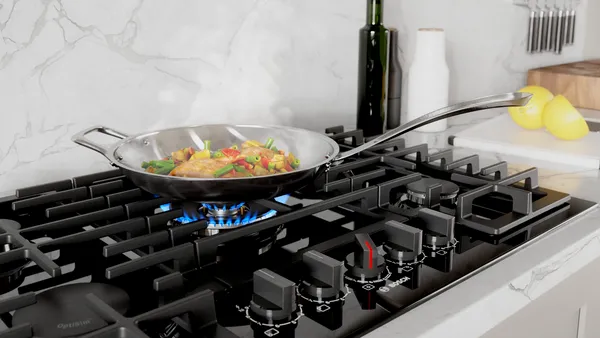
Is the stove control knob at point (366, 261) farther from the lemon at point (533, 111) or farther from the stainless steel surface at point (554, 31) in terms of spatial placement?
the stainless steel surface at point (554, 31)

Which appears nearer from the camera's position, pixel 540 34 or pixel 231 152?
pixel 231 152

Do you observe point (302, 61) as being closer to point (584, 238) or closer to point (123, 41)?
point (123, 41)

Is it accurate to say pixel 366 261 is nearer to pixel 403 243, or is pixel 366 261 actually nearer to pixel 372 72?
pixel 403 243

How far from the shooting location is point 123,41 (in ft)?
3.77

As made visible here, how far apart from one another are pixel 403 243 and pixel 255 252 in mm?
191

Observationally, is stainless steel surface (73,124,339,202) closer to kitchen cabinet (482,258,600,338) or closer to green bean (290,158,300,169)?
green bean (290,158,300,169)

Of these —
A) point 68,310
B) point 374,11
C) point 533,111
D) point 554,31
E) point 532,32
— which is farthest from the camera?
point 554,31

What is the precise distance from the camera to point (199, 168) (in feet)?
3.02

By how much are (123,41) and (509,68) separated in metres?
1.37

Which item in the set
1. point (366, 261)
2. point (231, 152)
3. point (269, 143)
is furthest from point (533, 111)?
point (366, 261)

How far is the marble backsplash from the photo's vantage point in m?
1.06

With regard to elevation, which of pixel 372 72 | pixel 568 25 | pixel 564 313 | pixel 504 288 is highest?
pixel 568 25

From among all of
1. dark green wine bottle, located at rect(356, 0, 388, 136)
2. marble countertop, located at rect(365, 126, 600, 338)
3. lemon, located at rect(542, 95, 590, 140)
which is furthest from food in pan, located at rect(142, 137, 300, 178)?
lemon, located at rect(542, 95, 590, 140)

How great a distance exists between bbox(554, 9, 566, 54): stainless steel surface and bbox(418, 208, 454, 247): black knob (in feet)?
5.45
